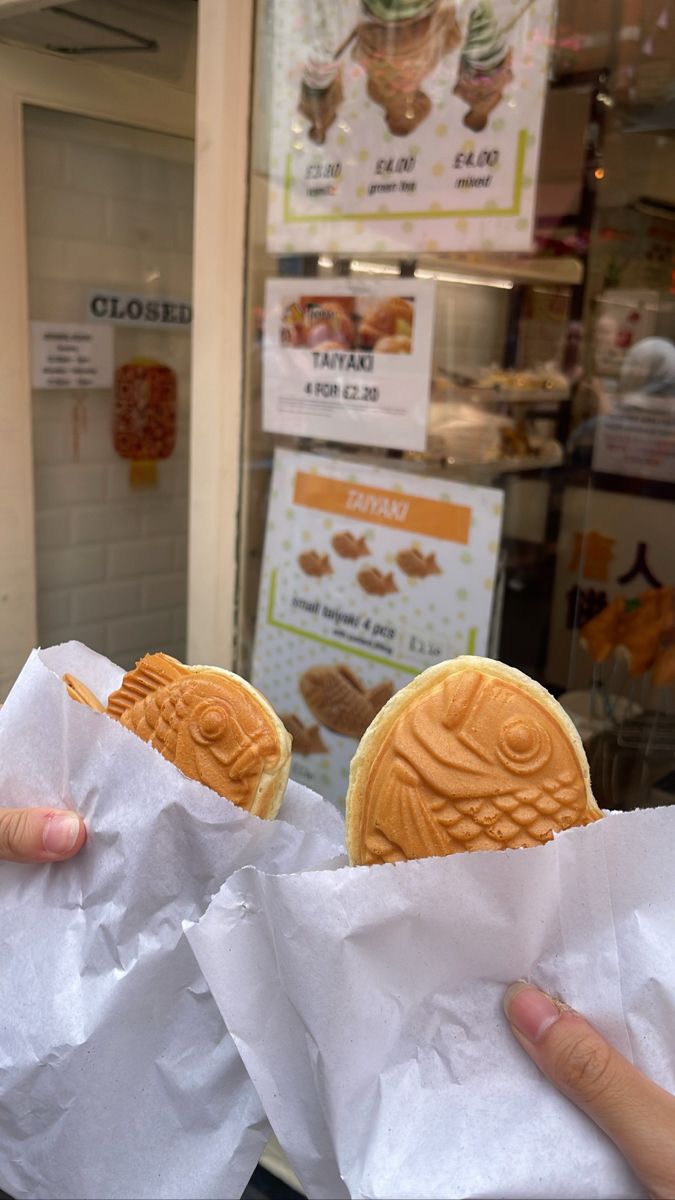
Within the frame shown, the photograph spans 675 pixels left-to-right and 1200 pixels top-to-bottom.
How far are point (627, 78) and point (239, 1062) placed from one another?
9.87ft

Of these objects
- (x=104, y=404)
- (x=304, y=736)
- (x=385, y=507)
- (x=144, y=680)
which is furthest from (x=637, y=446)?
(x=144, y=680)

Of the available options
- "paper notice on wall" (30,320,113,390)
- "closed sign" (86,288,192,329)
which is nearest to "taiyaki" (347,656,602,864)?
"paper notice on wall" (30,320,113,390)

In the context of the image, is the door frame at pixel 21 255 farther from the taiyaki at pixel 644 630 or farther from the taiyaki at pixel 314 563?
the taiyaki at pixel 644 630

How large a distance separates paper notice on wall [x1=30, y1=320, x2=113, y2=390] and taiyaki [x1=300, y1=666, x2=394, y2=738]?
1424mm

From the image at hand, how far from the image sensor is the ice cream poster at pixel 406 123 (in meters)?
1.56

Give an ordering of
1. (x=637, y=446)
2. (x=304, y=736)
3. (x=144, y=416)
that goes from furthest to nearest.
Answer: (x=144, y=416)
(x=637, y=446)
(x=304, y=736)

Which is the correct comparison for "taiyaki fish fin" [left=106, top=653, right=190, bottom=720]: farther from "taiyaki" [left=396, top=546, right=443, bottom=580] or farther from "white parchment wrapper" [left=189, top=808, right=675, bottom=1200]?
"taiyaki" [left=396, top=546, right=443, bottom=580]

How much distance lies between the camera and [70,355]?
113 inches

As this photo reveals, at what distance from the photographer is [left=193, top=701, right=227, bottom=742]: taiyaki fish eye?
80 centimetres

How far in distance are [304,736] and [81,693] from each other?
1235 millimetres

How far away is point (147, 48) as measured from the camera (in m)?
2.42

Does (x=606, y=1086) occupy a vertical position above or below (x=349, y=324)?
below

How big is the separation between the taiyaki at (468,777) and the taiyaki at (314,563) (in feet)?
4.07

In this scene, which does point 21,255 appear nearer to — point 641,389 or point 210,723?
point 641,389
